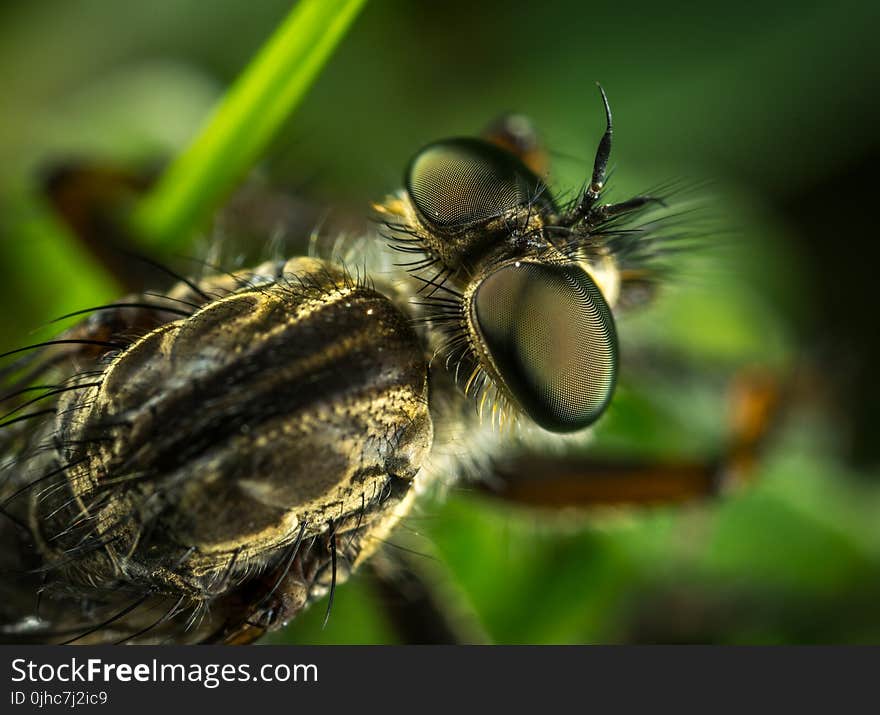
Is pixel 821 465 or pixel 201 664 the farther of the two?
pixel 821 465

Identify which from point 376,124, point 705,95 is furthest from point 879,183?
point 376,124

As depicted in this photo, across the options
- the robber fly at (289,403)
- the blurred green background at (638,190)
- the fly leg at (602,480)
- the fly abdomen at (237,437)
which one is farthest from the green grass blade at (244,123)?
the fly leg at (602,480)

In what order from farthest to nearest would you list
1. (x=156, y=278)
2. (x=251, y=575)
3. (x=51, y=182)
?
(x=51, y=182) → (x=156, y=278) → (x=251, y=575)

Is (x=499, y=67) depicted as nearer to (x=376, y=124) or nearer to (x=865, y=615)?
(x=376, y=124)

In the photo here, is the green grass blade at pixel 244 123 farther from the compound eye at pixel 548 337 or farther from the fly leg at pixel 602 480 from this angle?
the fly leg at pixel 602 480

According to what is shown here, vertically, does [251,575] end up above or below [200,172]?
below

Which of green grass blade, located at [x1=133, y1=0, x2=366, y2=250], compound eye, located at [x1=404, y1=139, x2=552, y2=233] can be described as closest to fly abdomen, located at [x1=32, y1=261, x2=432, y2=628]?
compound eye, located at [x1=404, y1=139, x2=552, y2=233]

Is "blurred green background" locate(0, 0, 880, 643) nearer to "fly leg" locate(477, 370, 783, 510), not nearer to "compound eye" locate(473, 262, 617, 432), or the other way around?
"fly leg" locate(477, 370, 783, 510)

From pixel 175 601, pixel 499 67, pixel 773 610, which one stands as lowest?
pixel 175 601
